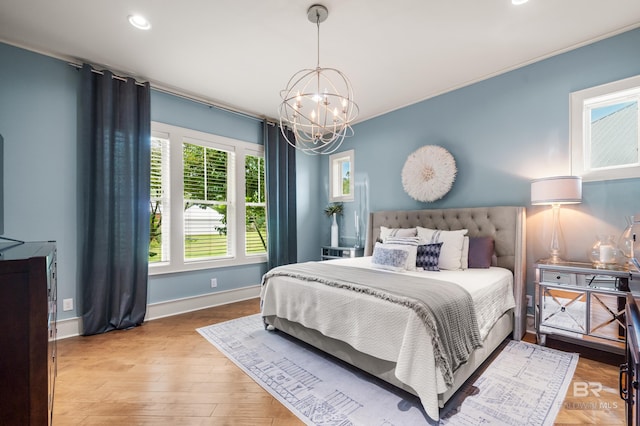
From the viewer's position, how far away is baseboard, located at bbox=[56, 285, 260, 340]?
288cm

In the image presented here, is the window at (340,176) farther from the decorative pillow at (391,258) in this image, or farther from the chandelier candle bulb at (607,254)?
the chandelier candle bulb at (607,254)

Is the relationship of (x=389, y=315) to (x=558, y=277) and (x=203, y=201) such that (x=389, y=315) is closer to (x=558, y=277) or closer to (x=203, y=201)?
(x=558, y=277)

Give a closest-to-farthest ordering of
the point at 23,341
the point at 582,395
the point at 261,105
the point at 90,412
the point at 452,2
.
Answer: the point at 23,341 < the point at 90,412 < the point at 582,395 < the point at 452,2 < the point at 261,105

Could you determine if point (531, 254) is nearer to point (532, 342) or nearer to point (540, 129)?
point (532, 342)

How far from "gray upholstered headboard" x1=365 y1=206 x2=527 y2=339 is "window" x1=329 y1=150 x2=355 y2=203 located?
153cm

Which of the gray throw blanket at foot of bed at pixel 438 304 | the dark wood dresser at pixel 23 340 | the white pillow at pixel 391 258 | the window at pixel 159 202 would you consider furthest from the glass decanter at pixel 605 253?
the window at pixel 159 202

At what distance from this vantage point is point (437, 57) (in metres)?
2.91

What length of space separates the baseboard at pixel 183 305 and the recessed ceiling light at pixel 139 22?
286cm

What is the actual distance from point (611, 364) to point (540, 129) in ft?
7.11

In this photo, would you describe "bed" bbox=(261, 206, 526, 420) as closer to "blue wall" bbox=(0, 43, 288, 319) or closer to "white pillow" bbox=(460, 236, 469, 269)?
"white pillow" bbox=(460, 236, 469, 269)

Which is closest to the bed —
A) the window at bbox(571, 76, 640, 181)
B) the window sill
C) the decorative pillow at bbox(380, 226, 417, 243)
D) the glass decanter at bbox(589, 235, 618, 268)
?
the decorative pillow at bbox(380, 226, 417, 243)

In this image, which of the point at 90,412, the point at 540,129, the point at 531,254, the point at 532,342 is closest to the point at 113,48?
the point at 90,412

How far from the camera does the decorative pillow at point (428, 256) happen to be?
2.89m

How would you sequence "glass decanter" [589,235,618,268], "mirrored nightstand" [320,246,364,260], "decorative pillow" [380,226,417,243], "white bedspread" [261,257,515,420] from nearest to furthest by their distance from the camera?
1. "white bedspread" [261,257,515,420]
2. "glass decanter" [589,235,618,268]
3. "decorative pillow" [380,226,417,243]
4. "mirrored nightstand" [320,246,364,260]
